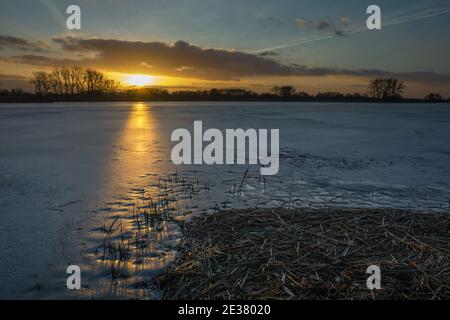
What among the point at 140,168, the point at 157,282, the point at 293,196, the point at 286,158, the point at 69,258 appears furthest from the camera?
the point at 286,158

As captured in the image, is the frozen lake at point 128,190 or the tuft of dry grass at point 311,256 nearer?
the tuft of dry grass at point 311,256

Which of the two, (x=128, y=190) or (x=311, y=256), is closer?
(x=311, y=256)

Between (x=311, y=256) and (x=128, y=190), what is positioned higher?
(x=128, y=190)

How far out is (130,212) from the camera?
21.7 ft

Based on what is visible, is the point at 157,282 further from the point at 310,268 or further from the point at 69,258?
the point at 310,268

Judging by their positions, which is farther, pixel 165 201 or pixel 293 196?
pixel 293 196

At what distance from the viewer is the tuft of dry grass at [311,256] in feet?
12.2

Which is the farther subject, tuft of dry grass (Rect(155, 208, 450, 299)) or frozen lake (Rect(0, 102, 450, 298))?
frozen lake (Rect(0, 102, 450, 298))

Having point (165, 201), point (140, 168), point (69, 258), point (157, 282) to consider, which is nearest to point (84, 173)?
point (140, 168)

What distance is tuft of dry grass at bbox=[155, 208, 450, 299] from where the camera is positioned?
3.73 m

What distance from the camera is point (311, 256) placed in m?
Answer: 4.45

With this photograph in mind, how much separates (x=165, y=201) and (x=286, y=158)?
6.49m
